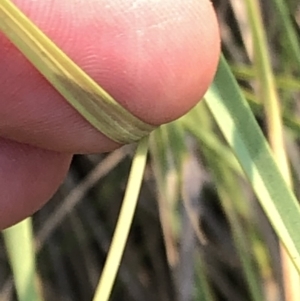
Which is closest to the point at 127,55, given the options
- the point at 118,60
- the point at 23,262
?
the point at 118,60

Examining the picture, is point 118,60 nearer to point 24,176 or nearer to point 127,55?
point 127,55

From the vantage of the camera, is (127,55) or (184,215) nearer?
(127,55)

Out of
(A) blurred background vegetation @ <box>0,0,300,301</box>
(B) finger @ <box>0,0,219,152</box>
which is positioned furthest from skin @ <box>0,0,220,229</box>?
(A) blurred background vegetation @ <box>0,0,300,301</box>

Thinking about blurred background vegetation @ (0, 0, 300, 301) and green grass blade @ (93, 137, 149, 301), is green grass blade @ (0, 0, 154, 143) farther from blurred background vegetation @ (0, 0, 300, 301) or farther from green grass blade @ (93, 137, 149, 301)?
blurred background vegetation @ (0, 0, 300, 301)

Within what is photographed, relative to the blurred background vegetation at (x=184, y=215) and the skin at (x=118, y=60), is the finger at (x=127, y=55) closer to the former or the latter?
→ the skin at (x=118, y=60)

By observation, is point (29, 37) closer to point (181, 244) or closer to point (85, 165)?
point (181, 244)

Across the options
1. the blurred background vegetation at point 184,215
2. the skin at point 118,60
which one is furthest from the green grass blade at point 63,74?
the blurred background vegetation at point 184,215
